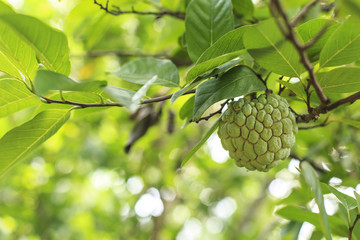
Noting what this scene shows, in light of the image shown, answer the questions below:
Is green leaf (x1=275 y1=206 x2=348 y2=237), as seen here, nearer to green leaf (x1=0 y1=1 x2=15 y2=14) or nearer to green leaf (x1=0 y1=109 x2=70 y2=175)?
green leaf (x1=0 y1=109 x2=70 y2=175)

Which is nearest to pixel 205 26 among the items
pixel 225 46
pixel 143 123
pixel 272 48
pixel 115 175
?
pixel 225 46

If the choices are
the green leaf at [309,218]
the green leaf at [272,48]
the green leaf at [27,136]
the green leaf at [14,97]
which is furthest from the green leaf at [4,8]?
the green leaf at [309,218]

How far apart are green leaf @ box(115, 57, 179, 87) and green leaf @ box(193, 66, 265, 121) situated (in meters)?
0.20

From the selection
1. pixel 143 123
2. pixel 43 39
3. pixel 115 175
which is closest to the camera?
pixel 43 39

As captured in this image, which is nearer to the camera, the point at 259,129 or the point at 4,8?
the point at 4,8

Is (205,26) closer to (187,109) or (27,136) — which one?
(187,109)

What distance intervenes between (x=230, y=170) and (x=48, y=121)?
3271 mm

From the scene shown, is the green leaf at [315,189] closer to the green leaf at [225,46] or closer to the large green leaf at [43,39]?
the green leaf at [225,46]

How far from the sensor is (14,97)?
0.98 m

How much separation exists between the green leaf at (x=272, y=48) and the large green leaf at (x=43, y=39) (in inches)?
17.8

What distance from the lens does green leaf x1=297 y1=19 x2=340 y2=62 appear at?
90 cm

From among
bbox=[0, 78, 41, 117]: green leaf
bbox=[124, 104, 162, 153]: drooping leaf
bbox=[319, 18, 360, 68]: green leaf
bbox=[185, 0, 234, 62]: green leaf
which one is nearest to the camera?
bbox=[319, 18, 360, 68]: green leaf

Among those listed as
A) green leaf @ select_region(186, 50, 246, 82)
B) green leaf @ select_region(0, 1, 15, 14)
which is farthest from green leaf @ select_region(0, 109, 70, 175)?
green leaf @ select_region(186, 50, 246, 82)

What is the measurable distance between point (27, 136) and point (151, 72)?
423mm
